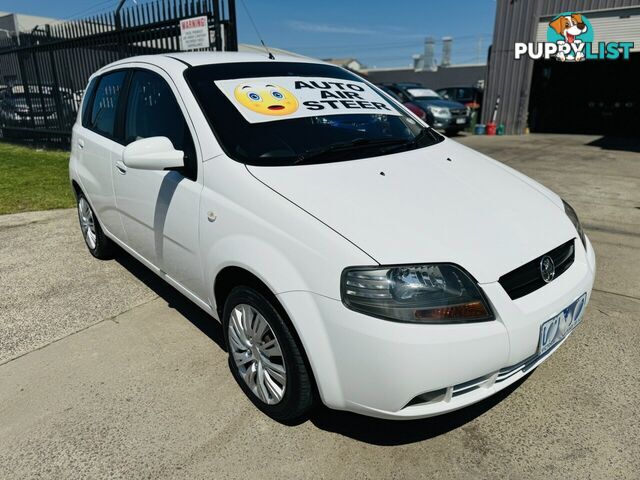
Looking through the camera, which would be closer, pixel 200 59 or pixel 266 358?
pixel 266 358

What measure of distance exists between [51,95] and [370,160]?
10909 mm

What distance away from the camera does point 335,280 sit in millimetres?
1771

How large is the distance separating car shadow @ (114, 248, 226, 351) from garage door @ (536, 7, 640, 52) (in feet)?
46.0

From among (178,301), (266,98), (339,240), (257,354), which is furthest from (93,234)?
(339,240)

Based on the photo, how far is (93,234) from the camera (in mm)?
4324

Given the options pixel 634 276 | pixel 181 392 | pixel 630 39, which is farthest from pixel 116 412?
pixel 630 39

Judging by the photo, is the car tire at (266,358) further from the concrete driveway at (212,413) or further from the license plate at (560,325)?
the license plate at (560,325)

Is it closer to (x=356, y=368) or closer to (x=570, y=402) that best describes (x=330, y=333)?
(x=356, y=368)

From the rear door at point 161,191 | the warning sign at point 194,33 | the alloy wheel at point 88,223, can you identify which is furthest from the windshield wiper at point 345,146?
the warning sign at point 194,33

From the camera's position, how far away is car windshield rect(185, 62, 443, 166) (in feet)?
7.95

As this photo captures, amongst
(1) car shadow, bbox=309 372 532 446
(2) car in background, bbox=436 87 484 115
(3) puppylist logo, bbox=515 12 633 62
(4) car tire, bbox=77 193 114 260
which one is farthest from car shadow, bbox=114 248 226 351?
(2) car in background, bbox=436 87 484 115

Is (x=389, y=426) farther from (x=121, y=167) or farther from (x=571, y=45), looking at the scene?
(x=571, y=45)

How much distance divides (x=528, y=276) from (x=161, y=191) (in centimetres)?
199

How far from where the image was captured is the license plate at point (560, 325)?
197 centimetres
